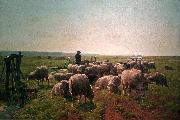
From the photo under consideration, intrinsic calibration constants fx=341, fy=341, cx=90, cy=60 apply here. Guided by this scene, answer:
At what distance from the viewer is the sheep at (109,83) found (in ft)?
42.4

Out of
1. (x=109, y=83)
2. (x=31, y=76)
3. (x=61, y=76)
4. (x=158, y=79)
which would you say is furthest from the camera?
(x=61, y=76)

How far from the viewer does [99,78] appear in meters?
14.6

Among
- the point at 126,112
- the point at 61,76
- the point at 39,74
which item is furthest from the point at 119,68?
the point at 126,112

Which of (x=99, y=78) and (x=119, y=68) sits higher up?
(x=119, y=68)

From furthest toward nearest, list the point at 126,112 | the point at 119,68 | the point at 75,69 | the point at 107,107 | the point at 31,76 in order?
1. the point at 119,68
2. the point at 75,69
3. the point at 31,76
4. the point at 107,107
5. the point at 126,112

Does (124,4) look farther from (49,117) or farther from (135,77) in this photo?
(49,117)

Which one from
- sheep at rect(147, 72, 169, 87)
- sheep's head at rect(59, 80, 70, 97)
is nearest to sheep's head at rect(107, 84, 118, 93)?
sheep's head at rect(59, 80, 70, 97)

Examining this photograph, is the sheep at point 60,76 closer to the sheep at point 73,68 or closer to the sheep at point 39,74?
the sheep at point 39,74

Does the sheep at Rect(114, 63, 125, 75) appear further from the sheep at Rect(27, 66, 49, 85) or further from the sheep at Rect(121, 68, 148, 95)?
the sheep at Rect(121, 68, 148, 95)

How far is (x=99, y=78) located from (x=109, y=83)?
Answer: 55.5 inches

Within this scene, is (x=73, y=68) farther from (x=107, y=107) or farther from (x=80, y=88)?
(x=107, y=107)

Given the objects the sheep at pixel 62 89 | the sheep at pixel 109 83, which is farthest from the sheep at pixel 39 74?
the sheep at pixel 109 83

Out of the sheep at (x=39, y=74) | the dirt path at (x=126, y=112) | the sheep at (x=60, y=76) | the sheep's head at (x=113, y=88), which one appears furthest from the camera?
the sheep at (x=60, y=76)

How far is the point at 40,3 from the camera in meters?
11.9
